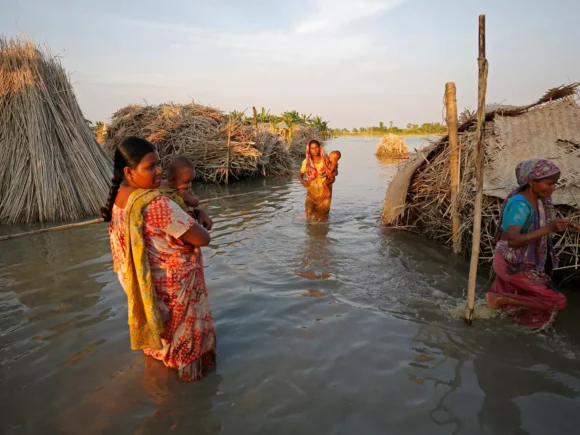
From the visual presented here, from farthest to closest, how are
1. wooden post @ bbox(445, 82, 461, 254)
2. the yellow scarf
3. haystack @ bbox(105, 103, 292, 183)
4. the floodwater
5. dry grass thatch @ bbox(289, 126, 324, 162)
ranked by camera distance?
dry grass thatch @ bbox(289, 126, 324, 162)
haystack @ bbox(105, 103, 292, 183)
wooden post @ bbox(445, 82, 461, 254)
the floodwater
the yellow scarf

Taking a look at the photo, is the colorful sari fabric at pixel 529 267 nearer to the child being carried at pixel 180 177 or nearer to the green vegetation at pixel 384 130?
the child being carried at pixel 180 177

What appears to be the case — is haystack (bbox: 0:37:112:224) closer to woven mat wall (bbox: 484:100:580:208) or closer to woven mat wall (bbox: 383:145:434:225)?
woven mat wall (bbox: 383:145:434:225)

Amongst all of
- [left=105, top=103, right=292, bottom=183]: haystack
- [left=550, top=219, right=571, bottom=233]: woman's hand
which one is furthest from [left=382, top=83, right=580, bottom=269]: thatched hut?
[left=105, top=103, right=292, bottom=183]: haystack

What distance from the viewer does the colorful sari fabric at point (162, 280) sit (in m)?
2.09

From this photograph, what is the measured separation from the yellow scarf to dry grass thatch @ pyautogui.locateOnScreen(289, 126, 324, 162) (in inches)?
840

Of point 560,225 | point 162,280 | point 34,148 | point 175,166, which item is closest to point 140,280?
point 162,280

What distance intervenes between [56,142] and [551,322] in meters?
8.42

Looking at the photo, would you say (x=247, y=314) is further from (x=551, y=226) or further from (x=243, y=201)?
(x=243, y=201)

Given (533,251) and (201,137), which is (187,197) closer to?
(533,251)

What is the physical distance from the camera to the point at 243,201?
9758 mm

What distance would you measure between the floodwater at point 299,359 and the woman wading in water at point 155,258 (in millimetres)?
423

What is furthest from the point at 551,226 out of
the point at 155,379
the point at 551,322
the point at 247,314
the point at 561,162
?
the point at 155,379

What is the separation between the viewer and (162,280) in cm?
224

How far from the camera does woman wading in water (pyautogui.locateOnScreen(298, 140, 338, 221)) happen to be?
684cm
